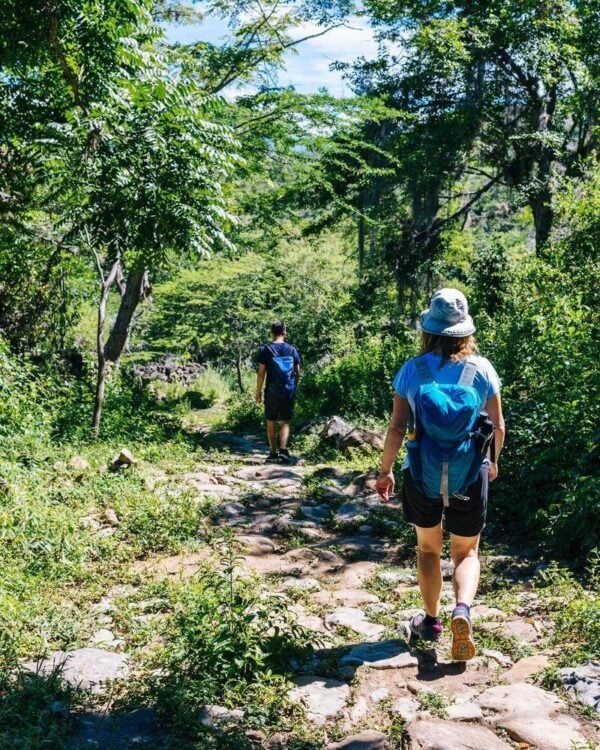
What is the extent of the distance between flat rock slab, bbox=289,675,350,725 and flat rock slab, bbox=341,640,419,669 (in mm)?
216

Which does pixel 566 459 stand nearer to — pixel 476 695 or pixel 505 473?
pixel 505 473

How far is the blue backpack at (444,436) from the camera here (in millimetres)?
3248

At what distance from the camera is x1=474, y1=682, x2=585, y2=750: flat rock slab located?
2770 millimetres

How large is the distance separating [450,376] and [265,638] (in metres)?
1.58

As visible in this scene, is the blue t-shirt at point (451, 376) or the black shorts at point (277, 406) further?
the black shorts at point (277, 406)

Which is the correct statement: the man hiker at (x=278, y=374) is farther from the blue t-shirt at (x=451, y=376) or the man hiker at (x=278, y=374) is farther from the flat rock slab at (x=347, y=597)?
the blue t-shirt at (x=451, y=376)

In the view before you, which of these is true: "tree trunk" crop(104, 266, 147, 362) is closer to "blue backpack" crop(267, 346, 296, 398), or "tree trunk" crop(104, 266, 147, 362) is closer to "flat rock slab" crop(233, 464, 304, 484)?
"blue backpack" crop(267, 346, 296, 398)

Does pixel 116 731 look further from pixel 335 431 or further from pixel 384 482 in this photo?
pixel 335 431

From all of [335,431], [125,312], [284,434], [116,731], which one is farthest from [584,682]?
[125,312]

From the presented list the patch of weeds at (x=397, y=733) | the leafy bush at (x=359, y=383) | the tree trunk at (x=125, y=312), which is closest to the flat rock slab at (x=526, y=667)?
the patch of weeds at (x=397, y=733)

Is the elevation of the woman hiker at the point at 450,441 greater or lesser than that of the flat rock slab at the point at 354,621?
greater

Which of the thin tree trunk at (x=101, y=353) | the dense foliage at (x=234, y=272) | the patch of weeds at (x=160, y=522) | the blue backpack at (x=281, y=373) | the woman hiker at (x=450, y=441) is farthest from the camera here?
the blue backpack at (x=281, y=373)

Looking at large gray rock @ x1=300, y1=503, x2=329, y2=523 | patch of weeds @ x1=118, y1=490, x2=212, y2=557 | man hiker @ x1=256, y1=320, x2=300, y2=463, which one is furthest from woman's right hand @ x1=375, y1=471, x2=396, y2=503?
man hiker @ x1=256, y1=320, x2=300, y2=463

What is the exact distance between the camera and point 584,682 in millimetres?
3104
